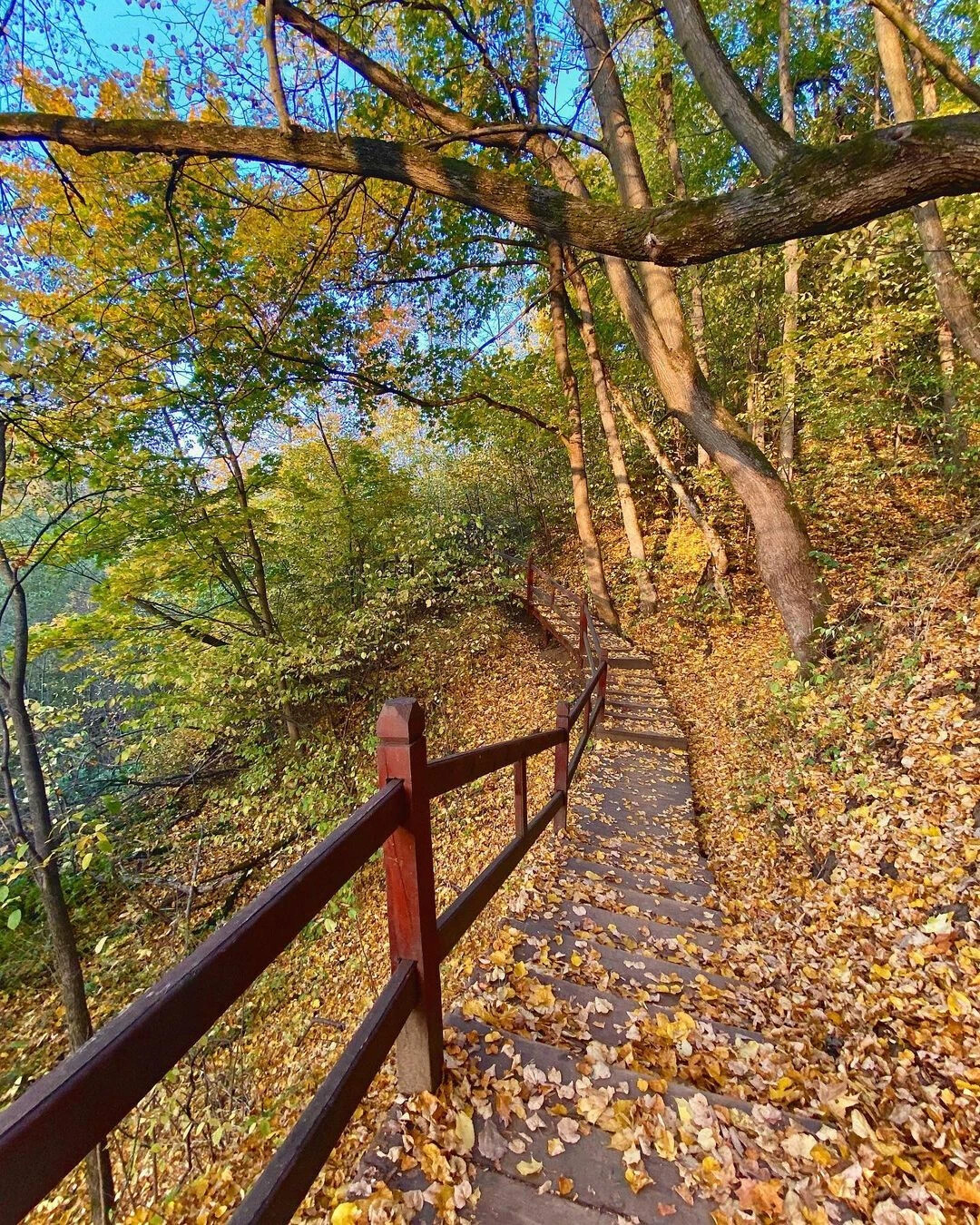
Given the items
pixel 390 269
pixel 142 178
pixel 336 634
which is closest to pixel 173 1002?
pixel 142 178

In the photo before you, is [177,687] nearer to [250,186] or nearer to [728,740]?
[250,186]

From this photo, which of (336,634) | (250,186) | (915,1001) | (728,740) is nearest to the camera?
(915,1001)

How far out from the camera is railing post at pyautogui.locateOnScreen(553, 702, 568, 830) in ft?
14.3

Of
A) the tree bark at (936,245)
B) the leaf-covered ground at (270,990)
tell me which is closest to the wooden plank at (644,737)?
the leaf-covered ground at (270,990)

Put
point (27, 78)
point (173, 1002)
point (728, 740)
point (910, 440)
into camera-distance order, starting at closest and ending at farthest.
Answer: point (173, 1002), point (27, 78), point (728, 740), point (910, 440)

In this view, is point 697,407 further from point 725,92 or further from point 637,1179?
point 637,1179

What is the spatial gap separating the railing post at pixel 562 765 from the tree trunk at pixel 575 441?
658 centimetres

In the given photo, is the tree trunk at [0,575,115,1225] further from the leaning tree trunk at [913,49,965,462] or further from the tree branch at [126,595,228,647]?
the leaning tree trunk at [913,49,965,462]

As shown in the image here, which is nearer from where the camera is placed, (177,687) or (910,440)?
(177,687)

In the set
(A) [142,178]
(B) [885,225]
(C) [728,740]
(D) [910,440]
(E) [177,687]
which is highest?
(A) [142,178]

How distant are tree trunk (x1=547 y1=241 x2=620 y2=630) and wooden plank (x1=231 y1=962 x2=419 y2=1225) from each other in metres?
9.58

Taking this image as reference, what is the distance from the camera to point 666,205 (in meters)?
3.06

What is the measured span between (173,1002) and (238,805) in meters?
8.48

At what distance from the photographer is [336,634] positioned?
8.80 m
